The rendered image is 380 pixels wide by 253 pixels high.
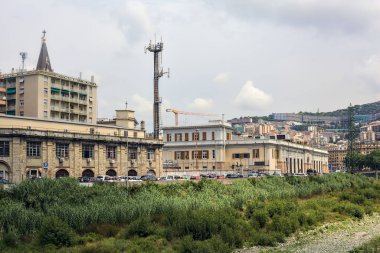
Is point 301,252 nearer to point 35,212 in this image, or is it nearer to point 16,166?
point 35,212

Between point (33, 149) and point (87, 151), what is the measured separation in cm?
1109

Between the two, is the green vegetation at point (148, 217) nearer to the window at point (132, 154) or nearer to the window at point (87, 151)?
the window at point (87, 151)

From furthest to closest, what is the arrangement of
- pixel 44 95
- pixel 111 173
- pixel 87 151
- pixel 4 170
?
pixel 44 95 < pixel 111 173 < pixel 87 151 < pixel 4 170

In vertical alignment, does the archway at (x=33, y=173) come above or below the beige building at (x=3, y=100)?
below

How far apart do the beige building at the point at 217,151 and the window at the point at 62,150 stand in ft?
128

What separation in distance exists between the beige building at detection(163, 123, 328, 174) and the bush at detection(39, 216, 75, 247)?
81.4 metres

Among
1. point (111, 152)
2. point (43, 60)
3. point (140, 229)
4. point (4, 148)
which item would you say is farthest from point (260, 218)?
point (43, 60)

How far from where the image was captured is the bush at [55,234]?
42.1 meters

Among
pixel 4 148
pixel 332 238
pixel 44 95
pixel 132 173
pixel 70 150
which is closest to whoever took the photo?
pixel 332 238

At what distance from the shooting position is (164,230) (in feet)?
153

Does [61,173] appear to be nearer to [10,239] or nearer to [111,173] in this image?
[111,173]

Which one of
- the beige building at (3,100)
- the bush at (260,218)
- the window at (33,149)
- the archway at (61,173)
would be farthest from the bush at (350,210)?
the beige building at (3,100)

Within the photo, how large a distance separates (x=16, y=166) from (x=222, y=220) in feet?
138

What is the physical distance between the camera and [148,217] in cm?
4956
